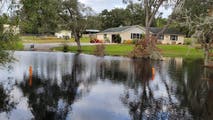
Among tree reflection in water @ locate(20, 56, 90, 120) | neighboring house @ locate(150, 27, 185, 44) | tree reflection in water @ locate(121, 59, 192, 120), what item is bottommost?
tree reflection in water @ locate(121, 59, 192, 120)

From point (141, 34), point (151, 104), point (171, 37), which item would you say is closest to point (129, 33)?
point (141, 34)

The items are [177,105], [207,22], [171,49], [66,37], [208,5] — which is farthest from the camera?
[66,37]

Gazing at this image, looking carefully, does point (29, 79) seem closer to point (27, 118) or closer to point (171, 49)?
point (27, 118)

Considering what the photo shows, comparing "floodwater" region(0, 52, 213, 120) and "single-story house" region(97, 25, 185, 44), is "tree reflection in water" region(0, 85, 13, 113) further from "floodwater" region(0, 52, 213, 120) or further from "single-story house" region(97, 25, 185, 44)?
"single-story house" region(97, 25, 185, 44)

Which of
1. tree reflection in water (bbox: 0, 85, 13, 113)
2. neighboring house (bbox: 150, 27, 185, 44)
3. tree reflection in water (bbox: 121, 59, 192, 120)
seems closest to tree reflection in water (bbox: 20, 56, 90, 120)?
tree reflection in water (bbox: 0, 85, 13, 113)

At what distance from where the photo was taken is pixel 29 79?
24.6 meters

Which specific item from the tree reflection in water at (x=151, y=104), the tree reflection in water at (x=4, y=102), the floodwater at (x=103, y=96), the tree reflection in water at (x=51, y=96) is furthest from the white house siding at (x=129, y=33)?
the tree reflection in water at (x=4, y=102)

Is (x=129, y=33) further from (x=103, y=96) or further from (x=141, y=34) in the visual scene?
(x=103, y=96)

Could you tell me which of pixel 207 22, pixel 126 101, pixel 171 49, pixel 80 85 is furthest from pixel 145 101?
pixel 171 49

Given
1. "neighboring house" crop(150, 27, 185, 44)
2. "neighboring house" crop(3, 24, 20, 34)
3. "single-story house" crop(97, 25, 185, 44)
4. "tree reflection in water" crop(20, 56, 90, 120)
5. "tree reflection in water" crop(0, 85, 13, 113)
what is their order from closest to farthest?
"tree reflection in water" crop(20, 56, 90, 120) → "tree reflection in water" crop(0, 85, 13, 113) → "neighboring house" crop(3, 24, 20, 34) → "single-story house" crop(97, 25, 185, 44) → "neighboring house" crop(150, 27, 185, 44)

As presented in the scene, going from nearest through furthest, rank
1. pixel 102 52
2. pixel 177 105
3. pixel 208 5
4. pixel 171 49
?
pixel 208 5 → pixel 177 105 → pixel 102 52 → pixel 171 49

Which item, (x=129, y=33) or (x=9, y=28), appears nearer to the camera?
(x=9, y=28)

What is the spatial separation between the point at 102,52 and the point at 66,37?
56929 mm

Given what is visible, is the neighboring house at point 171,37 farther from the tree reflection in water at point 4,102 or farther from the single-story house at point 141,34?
the tree reflection in water at point 4,102
